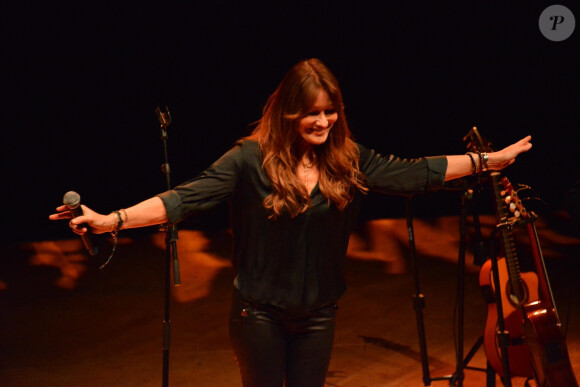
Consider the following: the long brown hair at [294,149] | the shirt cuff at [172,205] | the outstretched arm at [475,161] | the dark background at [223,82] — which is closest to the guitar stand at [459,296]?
the outstretched arm at [475,161]

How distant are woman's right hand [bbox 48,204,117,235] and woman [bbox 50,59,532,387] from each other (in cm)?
16

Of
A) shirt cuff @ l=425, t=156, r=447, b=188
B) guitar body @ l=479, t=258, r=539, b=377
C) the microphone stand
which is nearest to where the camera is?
shirt cuff @ l=425, t=156, r=447, b=188

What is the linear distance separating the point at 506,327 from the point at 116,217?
6.34 feet

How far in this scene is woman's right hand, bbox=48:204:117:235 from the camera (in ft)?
5.67

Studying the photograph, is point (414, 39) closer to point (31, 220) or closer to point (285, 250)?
point (31, 220)

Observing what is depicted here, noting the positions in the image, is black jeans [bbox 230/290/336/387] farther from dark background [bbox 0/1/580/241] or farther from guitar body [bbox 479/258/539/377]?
dark background [bbox 0/1/580/241]

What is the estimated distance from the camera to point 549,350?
109 inches

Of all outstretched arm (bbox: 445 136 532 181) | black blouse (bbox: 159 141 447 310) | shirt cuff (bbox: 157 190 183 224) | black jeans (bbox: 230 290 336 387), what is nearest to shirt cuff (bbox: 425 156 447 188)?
outstretched arm (bbox: 445 136 532 181)

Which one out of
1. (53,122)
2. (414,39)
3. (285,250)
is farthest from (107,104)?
(285,250)

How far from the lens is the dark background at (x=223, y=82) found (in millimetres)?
4754

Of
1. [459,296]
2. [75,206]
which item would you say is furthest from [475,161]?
[75,206]

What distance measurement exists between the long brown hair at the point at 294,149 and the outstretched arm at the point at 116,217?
0.96 ft

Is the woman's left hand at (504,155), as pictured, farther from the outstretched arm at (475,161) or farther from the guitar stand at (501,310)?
the guitar stand at (501,310)

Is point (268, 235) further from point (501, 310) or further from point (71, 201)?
point (501, 310)
